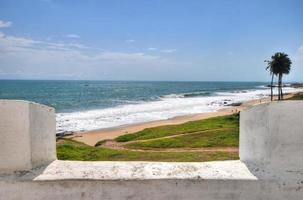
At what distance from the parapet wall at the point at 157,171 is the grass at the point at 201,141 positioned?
14.6 m

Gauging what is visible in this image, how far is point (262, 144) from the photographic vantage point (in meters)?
3.51

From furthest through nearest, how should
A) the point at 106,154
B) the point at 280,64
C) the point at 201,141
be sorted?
the point at 280,64 < the point at 201,141 < the point at 106,154

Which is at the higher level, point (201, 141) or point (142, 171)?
point (142, 171)

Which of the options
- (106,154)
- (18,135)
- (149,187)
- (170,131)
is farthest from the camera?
(170,131)

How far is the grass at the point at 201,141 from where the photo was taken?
61.4ft

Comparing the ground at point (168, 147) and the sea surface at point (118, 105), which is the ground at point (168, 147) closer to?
Answer: the ground at point (168, 147)

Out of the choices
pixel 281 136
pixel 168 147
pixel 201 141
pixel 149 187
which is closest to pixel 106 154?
pixel 168 147

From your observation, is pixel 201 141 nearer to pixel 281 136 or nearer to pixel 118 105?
pixel 281 136

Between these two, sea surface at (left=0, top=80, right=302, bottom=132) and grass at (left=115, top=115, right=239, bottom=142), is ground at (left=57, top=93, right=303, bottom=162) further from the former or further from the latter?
sea surface at (left=0, top=80, right=302, bottom=132)

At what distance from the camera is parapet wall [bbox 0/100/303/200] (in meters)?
3.25

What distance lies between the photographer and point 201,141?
19.8 meters

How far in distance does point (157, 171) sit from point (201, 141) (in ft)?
54.6

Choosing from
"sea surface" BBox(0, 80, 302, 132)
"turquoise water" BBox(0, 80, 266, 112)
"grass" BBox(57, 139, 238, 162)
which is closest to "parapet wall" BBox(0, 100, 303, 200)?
"grass" BBox(57, 139, 238, 162)

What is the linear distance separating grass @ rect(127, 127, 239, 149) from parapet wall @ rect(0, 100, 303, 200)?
14.6 meters
